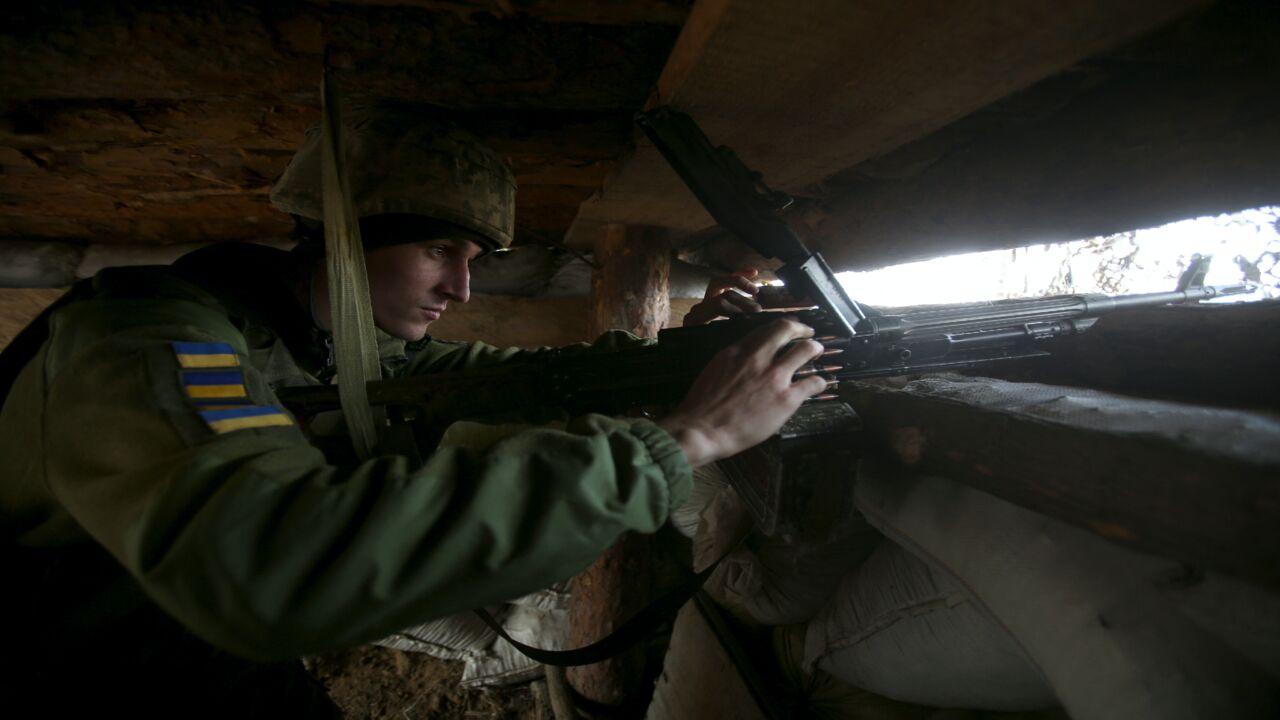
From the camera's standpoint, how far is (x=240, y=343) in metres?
1.10

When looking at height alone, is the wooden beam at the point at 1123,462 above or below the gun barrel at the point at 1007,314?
below

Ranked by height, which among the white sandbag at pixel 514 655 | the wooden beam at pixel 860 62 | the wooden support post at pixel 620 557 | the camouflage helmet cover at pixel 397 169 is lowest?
the white sandbag at pixel 514 655

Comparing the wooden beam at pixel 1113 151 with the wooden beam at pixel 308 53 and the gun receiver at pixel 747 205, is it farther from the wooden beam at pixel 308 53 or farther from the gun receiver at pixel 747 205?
the wooden beam at pixel 308 53

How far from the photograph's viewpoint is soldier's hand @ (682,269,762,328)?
66.0 inches

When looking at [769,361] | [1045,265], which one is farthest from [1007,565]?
[1045,265]

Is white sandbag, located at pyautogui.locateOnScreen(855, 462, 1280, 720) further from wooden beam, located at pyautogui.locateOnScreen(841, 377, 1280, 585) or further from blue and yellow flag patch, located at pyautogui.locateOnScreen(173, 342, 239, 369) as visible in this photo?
blue and yellow flag patch, located at pyautogui.locateOnScreen(173, 342, 239, 369)

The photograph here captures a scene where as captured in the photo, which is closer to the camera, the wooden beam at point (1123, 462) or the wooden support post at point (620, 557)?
the wooden beam at point (1123, 462)

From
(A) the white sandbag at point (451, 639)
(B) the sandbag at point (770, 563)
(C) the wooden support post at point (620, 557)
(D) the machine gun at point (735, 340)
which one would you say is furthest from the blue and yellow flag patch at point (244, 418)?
(A) the white sandbag at point (451, 639)

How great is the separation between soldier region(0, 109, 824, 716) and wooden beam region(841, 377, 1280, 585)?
29cm

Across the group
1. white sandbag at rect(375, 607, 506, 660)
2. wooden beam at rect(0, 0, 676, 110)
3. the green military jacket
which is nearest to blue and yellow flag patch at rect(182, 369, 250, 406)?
the green military jacket

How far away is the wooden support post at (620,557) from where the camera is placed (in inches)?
93.5

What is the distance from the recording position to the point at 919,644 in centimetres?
116

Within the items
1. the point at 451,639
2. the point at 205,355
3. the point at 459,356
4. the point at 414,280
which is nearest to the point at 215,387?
the point at 205,355

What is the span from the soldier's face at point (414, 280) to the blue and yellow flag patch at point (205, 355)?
512 mm
